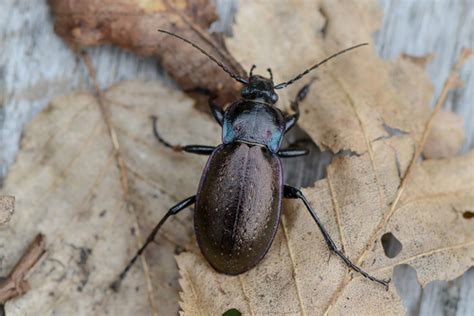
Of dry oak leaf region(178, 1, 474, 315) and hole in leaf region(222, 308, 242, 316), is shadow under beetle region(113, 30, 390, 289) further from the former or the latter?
hole in leaf region(222, 308, 242, 316)

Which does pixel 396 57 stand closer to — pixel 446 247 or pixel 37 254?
pixel 446 247

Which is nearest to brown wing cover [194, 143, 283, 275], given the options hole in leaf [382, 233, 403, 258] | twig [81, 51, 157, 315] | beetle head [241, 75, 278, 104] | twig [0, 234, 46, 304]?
beetle head [241, 75, 278, 104]

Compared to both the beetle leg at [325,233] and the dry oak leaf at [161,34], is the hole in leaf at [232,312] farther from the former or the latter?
the dry oak leaf at [161,34]

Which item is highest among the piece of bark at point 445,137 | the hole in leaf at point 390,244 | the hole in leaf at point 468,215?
the piece of bark at point 445,137

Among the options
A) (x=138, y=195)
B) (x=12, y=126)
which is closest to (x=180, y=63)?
(x=138, y=195)

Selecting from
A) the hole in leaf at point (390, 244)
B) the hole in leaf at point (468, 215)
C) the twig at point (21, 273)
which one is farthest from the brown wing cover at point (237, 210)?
the hole in leaf at point (468, 215)

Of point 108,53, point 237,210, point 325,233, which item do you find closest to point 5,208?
point 237,210

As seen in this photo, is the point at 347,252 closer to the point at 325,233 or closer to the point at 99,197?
the point at 325,233
